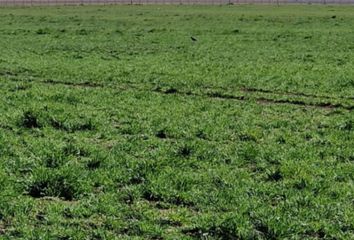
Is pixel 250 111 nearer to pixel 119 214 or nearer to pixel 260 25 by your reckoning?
pixel 119 214

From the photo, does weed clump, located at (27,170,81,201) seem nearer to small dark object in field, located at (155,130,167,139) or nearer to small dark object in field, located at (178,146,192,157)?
small dark object in field, located at (178,146,192,157)

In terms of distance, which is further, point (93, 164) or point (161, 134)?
point (161, 134)

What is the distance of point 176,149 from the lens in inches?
492

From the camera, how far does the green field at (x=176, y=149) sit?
884 cm

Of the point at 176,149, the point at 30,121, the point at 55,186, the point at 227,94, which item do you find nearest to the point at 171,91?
the point at 227,94

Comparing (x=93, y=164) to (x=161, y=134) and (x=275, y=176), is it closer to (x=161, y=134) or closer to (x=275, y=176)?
(x=161, y=134)

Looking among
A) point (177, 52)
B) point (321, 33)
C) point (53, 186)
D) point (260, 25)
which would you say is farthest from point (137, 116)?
point (260, 25)

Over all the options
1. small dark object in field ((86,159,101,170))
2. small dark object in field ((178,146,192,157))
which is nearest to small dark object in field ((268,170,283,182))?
small dark object in field ((178,146,192,157))

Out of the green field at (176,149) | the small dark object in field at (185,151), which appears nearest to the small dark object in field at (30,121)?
the green field at (176,149)

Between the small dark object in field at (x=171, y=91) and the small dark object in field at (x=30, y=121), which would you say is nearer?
the small dark object in field at (x=30, y=121)

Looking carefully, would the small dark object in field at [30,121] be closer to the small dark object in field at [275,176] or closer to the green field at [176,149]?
the green field at [176,149]

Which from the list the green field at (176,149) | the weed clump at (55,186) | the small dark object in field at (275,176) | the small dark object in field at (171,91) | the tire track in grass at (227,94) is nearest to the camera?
the green field at (176,149)

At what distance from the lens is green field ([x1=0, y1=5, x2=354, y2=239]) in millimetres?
8844

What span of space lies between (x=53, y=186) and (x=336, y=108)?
919 centimetres
